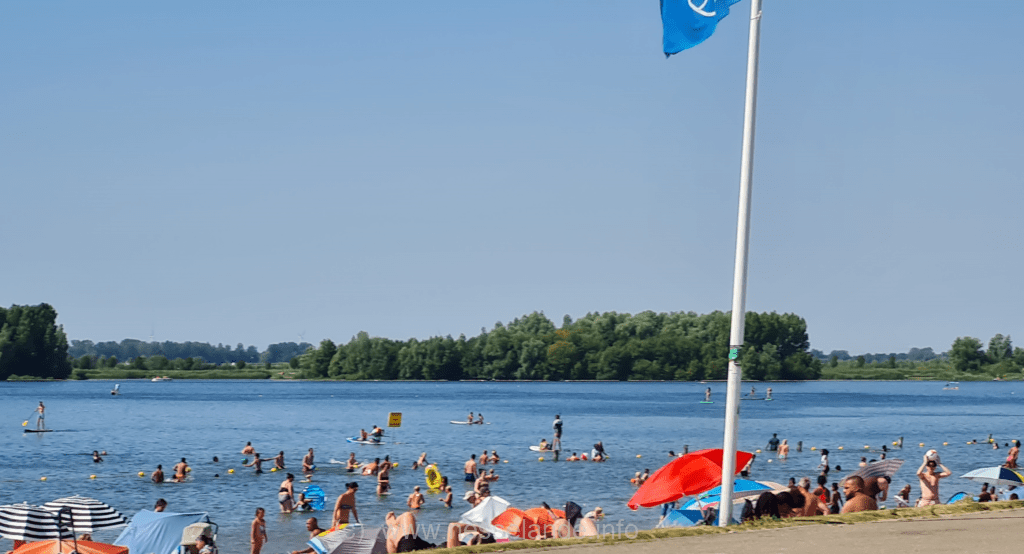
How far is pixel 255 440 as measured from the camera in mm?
66562

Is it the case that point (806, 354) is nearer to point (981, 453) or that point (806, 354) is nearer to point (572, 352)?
point (572, 352)

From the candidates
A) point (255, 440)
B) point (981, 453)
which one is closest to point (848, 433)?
point (981, 453)

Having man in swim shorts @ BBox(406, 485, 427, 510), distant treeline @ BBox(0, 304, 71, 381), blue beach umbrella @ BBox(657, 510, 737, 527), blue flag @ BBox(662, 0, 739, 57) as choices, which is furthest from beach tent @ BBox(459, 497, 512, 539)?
distant treeline @ BBox(0, 304, 71, 381)

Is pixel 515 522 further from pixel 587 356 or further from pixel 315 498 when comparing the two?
pixel 587 356

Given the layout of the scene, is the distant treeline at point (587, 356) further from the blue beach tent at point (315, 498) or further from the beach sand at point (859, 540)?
the beach sand at point (859, 540)

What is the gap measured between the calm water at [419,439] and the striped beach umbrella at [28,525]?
720 centimetres

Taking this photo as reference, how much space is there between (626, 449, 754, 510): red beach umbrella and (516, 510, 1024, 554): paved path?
13.9ft

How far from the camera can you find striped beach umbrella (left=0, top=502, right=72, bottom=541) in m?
17.8

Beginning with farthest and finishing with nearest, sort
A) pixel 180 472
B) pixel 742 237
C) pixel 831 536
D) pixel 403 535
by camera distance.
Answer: pixel 180 472, pixel 403 535, pixel 742 237, pixel 831 536

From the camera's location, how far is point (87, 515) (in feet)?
62.2

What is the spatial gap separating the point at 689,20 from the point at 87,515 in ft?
46.4

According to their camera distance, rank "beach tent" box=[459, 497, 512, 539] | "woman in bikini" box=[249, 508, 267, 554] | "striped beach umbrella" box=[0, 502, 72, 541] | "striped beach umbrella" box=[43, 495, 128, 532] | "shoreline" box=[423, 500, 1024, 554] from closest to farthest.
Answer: "shoreline" box=[423, 500, 1024, 554], "striped beach umbrella" box=[0, 502, 72, 541], "striped beach umbrella" box=[43, 495, 128, 532], "beach tent" box=[459, 497, 512, 539], "woman in bikini" box=[249, 508, 267, 554]

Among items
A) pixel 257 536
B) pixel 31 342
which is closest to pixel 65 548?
pixel 257 536

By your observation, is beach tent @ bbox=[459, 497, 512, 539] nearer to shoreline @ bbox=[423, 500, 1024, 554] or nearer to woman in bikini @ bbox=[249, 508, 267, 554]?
woman in bikini @ bbox=[249, 508, 267, 554]
